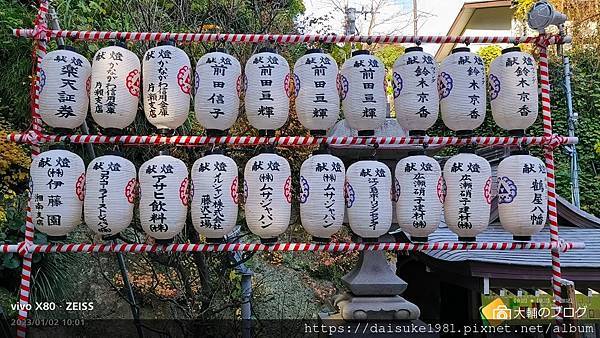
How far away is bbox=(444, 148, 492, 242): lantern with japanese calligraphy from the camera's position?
400cm

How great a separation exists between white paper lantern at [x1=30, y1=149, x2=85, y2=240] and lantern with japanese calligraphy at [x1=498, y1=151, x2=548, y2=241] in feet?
12.6

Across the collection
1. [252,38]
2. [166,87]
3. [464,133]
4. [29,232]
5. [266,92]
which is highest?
[252,38]

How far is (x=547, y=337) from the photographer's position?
5109 millimetres

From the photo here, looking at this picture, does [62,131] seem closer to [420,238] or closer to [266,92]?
[266,92]

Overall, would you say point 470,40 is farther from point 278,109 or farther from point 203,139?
point 203,139

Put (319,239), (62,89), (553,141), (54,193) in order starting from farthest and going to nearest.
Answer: (553,141) → (319,239) → (62,89) → (54,193)

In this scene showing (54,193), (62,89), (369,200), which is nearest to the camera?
(54,193)

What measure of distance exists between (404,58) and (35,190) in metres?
3.50

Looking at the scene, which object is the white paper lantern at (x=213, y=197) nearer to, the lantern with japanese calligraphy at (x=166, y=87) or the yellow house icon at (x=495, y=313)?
the lantern with japanese calligraphy at (x=166, y=87)

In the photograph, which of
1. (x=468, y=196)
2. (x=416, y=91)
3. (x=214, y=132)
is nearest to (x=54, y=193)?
(x=214, y=132)

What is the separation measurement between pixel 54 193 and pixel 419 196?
3.16 meters

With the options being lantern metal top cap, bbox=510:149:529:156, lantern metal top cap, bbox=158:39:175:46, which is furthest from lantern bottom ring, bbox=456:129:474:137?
lantern metal top cap, bbox=158:39:175:46

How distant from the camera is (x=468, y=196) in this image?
4.00 m

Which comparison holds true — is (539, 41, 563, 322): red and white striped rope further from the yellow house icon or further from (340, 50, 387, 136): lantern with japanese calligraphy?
(340, 50, 387, 136): lantern with japanese calligraphy
